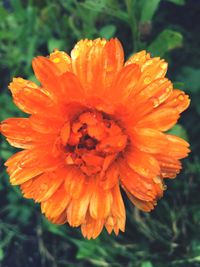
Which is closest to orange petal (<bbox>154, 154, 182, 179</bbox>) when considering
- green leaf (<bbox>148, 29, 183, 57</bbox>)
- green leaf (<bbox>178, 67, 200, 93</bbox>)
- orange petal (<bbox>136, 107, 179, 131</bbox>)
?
orange petal (<bbox>136, 107, 179, 131</bbox>)

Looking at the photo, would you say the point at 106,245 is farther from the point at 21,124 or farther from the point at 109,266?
the point at 21,124

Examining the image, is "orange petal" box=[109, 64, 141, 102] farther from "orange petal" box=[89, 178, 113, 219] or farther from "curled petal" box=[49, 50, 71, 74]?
"orange petal" box=[89, 178, 113, 219]

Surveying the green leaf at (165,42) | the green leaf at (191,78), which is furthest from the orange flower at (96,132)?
the green leaf at (191,78)

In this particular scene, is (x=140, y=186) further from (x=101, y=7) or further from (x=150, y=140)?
(x=101, y=7)

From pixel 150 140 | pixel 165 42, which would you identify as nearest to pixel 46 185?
pixel 150 140

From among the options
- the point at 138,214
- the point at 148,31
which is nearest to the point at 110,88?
the point at 148,31

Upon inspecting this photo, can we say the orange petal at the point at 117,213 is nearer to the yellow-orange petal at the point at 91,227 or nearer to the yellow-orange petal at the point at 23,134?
the yellow-orange petal at the point at 91,227
